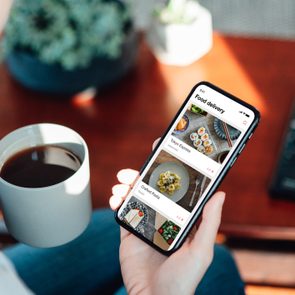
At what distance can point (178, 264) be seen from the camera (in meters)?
0.69

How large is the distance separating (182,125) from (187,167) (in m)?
0.05

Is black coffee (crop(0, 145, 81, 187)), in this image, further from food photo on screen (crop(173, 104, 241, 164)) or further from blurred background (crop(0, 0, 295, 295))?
blurred background (crop(0, 0, 295, 295))

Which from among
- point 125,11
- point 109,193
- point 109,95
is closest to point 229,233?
point 109,193

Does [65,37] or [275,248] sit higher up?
[65,37]

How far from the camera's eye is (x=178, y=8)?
115 cm

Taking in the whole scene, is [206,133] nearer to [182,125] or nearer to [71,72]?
[182,125]

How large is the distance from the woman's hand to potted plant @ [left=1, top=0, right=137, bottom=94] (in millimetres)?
441

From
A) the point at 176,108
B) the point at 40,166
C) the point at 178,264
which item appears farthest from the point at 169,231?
the point at 176,108

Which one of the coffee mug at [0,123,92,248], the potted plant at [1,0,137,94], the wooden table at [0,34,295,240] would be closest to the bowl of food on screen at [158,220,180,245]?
the coffee mug at [0,123,92,248]

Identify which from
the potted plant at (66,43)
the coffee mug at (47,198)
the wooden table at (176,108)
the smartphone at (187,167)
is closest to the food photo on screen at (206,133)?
the smartphone at (187,167)

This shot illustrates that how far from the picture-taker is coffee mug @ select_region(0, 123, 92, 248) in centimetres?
70

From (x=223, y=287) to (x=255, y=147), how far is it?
0.25 meters

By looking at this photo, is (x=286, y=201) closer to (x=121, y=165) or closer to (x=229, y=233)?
(x=229, y=233)

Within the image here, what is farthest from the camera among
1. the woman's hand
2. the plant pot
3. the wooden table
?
the plant pot
